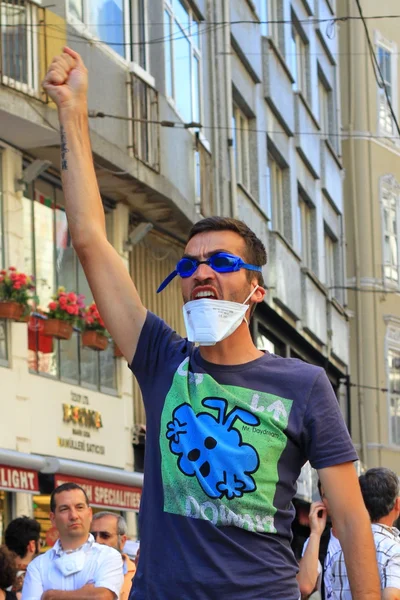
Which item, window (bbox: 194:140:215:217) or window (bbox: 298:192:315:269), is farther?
window (bbox: 298:192:315:269)

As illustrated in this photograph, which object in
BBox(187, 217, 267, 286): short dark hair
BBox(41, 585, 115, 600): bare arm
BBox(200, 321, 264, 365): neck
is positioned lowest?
BBox(41, 585, 115, 600): bare arm

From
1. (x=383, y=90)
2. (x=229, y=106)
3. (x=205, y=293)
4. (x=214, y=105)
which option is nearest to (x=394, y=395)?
(x=383, y=90)

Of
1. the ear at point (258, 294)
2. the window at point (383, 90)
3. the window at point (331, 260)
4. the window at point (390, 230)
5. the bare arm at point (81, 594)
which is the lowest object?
the bare arm at point (81, 594)

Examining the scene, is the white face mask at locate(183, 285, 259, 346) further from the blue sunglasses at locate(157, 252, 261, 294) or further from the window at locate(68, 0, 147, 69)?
the window at locate(68, 0, 147, 69)

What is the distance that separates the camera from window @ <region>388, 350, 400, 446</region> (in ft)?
128

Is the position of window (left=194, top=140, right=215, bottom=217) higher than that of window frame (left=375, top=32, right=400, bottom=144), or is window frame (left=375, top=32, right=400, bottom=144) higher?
window frame (left=375, top=32, right=400, bottom=144)

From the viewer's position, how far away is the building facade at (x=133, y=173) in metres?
17.7

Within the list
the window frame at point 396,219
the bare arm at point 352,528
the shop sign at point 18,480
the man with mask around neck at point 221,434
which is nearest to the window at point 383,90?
the window frame at point 396,219

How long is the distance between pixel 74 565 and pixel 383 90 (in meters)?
33.8

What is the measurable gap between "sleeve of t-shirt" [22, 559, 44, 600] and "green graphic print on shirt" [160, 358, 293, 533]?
4.80m

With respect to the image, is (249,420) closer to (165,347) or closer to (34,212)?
(165,347)

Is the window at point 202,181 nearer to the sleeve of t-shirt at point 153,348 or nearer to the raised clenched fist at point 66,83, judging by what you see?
the raised clenched fist at point 66,83

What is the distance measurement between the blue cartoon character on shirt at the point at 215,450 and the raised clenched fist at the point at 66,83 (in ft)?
3.28

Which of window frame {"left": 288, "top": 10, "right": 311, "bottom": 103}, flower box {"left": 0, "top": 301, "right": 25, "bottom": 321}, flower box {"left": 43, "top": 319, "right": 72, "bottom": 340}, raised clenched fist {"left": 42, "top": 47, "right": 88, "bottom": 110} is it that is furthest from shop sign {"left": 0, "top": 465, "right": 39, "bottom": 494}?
window frame {"left": 288, "top": 10, "right": 311, "bottom": 103}
